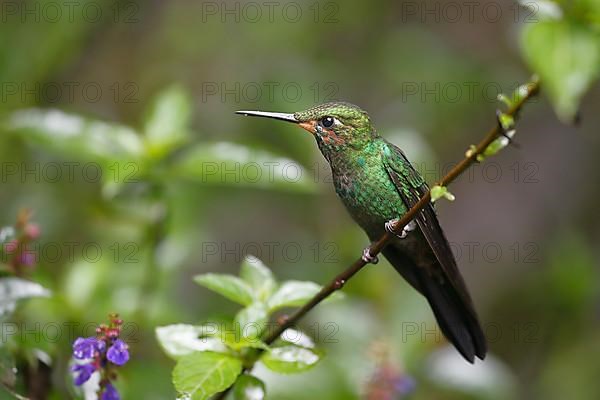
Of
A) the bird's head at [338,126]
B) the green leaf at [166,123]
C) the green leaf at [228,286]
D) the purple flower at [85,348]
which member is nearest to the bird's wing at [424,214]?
the bird's head at [338,126]

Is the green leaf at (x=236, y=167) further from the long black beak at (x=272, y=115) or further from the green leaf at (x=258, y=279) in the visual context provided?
the green leaf at (x=258, y=279)

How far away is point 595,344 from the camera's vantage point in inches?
201

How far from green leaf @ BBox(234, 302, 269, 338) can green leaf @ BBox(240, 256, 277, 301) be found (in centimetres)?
9

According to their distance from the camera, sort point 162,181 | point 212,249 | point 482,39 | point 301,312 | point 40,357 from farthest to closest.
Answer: point 482,39 → point 212,249 → point 162,181 → point 40,357 → point 301,312

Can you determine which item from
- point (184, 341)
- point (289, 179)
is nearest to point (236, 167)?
point (289, 179)

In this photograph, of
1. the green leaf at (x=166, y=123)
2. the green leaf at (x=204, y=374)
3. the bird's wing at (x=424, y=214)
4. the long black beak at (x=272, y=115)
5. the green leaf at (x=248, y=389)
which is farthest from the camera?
the green leaf at (x=166, y=123)

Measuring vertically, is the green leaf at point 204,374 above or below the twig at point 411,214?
below

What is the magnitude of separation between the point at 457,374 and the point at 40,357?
207 cm

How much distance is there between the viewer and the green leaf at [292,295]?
2402mm

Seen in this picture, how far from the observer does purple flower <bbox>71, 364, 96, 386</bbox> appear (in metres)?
2.23

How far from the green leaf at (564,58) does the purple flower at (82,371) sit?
4.81 ft

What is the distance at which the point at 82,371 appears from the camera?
2.26 m

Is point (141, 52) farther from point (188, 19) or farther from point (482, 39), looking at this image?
point (482, 39)

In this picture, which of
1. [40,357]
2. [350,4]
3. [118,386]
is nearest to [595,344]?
[350,4]
